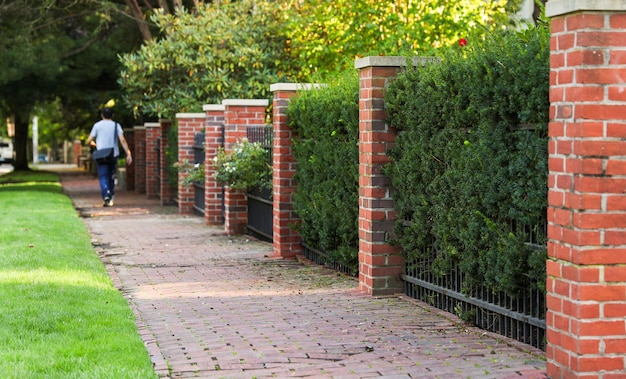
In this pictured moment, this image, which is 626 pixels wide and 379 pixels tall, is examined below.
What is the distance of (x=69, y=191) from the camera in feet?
95.9

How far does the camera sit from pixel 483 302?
24.5ft

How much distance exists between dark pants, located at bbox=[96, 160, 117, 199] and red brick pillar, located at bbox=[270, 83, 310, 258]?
883cm

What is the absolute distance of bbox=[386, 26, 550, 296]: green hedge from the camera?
6453mm

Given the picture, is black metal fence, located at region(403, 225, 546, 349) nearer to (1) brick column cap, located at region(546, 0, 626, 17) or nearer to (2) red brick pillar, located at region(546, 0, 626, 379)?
(2) red brick pillar, located at region(546, 0, 626, 379)

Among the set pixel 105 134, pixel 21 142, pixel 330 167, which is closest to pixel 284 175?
pixel 330 167

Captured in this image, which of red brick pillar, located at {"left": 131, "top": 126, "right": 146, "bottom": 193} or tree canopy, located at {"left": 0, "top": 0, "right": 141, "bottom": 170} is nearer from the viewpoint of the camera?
tree canopy, located at {"left": 0, "top": 0, "right": 141, "bottom": 170}

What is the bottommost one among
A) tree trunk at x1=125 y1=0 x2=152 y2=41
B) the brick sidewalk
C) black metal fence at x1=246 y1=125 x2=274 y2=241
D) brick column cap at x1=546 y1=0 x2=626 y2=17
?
the brick sidewalk

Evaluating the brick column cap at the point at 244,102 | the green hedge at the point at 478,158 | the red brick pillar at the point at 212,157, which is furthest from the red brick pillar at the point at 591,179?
the red brick pillar at the point at 212,157

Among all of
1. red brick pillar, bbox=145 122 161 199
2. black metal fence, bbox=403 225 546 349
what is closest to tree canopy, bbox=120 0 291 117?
red brick pillar, bbox=145 122 161 199

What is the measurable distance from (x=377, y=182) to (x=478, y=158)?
80.0 inches

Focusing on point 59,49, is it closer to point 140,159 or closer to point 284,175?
point 140,159

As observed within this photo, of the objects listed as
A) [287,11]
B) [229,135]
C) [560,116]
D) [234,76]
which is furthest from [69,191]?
[560,116]

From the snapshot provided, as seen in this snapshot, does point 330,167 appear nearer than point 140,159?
A: Yes

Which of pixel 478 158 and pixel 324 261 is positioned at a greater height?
pixel 478 158
